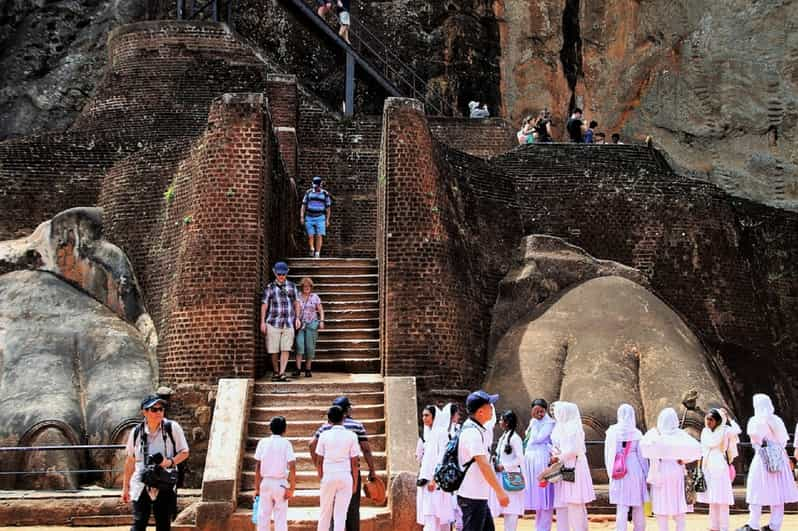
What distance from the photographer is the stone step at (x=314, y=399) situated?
52.9 feet

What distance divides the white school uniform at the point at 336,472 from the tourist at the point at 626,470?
2.65 m

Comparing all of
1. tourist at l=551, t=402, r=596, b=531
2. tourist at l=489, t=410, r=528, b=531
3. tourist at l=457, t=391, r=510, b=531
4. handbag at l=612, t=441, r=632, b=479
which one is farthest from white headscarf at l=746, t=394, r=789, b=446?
tourist at l=457, t=391, r=510, b=531

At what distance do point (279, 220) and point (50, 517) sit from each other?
246 inches

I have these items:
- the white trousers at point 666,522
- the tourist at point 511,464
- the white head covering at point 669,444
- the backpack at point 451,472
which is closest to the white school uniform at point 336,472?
the tourist at point 511,464

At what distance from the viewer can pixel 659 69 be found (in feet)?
113

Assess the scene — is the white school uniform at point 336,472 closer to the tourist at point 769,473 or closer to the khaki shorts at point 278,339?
the tourist at point 769,473

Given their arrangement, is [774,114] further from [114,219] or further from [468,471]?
[468,471]

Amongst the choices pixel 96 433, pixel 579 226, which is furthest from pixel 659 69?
pixel 96 433

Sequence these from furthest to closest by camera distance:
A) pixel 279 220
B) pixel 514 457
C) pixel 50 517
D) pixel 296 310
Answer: pixel 279 220 → pixel 296 310 → pixel 50 517 → pixel 514 457

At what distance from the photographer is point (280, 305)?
17.0m

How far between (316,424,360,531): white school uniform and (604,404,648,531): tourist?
265 cm

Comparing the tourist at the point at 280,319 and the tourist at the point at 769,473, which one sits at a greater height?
the tourist at the point at 280,319

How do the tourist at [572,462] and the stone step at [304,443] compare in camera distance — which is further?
the stone step at [304,443]

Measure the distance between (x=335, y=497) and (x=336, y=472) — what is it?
0.82 ft
